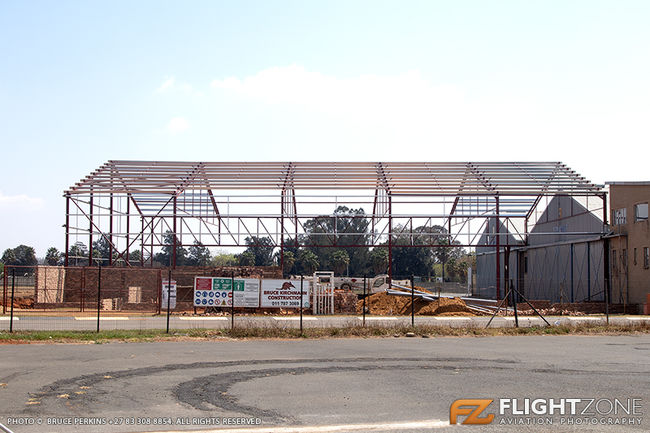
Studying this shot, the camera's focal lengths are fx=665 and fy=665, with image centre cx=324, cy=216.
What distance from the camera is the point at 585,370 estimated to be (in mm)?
14695

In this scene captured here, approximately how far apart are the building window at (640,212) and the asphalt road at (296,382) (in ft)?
67.9

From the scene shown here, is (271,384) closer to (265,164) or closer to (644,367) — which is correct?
(644,367)

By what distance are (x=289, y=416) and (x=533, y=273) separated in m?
43.9

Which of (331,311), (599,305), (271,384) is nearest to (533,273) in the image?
(599,305)

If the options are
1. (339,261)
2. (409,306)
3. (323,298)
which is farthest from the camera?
(339,261)

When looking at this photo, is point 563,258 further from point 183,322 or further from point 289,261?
point 289,261

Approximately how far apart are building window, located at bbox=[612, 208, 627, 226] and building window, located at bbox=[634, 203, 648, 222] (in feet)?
2.91

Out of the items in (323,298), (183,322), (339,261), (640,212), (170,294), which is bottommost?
(183,322)

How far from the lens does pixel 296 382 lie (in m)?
13.0

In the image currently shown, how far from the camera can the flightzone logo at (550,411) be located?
9695mm

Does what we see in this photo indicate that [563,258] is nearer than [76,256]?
No

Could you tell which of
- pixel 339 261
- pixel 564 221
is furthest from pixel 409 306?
pixel 339 261

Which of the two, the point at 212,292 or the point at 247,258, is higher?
the point at 247,258

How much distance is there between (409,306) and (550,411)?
2649cm
